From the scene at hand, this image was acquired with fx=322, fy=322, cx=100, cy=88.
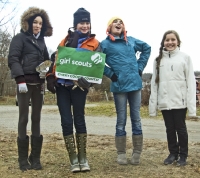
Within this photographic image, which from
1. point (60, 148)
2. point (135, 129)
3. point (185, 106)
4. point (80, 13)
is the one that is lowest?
point (60, 148)

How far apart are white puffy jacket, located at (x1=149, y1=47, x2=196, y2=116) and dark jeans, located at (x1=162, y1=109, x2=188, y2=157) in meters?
0.11

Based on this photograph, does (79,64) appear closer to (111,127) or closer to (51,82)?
(51,82)

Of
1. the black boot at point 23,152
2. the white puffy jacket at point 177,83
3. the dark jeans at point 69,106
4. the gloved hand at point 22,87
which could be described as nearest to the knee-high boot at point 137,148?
the white puffy jacket at point 177,83

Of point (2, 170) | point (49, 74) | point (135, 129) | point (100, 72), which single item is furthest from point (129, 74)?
point (2, 170)

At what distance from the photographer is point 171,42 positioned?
473 centimetres

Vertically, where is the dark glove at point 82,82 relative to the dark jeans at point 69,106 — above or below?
above

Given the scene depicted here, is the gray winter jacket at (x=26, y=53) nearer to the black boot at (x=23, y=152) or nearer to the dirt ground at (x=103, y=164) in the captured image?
the black boot at (x=23, y=152)

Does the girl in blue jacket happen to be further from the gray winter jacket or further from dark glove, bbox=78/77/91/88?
the gray winter jacket

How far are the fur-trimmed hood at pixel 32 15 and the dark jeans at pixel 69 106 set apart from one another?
0.84m

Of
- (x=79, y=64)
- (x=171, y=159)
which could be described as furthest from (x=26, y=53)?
(x=171, y=159)

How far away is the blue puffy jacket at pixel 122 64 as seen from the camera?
443 cm

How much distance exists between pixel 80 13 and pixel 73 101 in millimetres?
1169

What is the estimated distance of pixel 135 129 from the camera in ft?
15.2

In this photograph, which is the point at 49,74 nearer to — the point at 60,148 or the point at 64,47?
the point at 64,47
